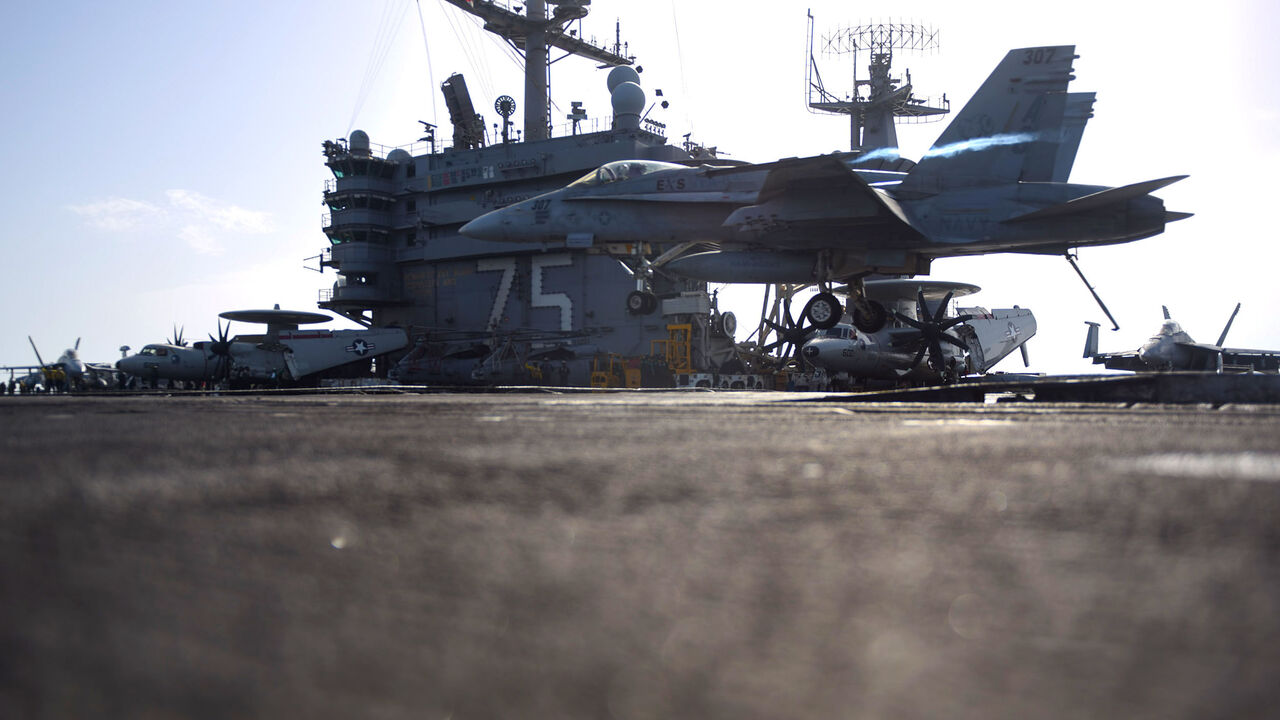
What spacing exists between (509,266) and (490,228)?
84.8ft

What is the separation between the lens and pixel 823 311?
51.3 ft

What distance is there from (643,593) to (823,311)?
49.9 feet

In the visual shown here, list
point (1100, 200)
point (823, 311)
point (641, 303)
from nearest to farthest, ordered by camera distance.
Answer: point (1100, 200) < point (823, 311) < point (641, 303)

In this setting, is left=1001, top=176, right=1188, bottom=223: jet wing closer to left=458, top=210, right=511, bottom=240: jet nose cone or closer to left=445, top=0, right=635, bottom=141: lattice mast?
left=458, top=210, right=511, bottom=240: jet nose cone

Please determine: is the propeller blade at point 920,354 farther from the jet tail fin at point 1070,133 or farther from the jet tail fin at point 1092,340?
the jet tail fin at point 1092,340

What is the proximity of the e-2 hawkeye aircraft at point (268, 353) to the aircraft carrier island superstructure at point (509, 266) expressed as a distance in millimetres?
2519

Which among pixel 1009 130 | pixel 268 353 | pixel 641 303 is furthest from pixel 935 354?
pixel 268 353

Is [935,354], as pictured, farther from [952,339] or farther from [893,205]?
[893,205]

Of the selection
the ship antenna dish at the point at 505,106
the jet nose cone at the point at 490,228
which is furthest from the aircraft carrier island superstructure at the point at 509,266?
the jet nose cone at the point at 490,228

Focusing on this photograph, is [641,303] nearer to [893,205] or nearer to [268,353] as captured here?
[893,205]

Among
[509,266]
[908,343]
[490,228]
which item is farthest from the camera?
[509,266]

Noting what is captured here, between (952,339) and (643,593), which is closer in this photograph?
(643,593)

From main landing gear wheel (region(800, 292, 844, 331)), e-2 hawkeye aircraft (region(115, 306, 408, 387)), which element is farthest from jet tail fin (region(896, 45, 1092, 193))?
e-2 hawkeye aircraft (region(115, 306, 408, 387))

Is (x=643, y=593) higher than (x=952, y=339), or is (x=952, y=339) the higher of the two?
(x=952, y=339)
